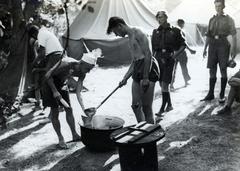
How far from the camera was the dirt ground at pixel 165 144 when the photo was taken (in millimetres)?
5477

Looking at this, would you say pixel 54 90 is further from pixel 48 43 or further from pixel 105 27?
pixel 105 27

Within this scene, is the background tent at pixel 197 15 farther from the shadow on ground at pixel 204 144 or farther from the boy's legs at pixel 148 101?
the boy's legs at pixel 148 101

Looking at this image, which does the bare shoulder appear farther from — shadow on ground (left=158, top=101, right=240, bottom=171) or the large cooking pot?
shadow on ground (left=158, top=101, right=240, bottom=171)

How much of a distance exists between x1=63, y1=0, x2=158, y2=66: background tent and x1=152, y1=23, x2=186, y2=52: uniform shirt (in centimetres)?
844

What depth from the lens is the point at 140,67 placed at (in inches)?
230

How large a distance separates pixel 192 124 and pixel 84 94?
13.8ft

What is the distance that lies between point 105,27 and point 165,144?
Answer: 1138 centimetres

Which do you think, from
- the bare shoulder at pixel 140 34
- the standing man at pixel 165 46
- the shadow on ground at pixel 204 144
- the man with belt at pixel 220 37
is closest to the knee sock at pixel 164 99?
the standing man at pixel 165 46

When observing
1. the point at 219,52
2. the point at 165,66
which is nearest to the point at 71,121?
the point at 165,66

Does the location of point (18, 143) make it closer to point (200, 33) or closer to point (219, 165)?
point (219, 165)

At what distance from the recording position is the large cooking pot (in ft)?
18.6

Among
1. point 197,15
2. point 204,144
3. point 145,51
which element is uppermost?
point 197,15

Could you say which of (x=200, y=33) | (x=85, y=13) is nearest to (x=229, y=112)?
(x=85, y=13)

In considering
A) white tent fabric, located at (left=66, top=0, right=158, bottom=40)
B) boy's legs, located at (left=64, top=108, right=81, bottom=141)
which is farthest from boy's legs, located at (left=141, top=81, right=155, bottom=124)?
white tent fabric, located at (left=66, top=0, right=158, bottom=40)
